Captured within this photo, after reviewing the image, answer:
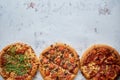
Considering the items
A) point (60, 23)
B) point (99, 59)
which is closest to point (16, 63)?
point (60, 23)

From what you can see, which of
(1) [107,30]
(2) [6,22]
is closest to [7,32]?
(2) [6,22]

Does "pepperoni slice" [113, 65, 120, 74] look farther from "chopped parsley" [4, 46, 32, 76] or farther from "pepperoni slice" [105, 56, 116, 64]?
"chopped parsley" [4, 46, 32, 76]

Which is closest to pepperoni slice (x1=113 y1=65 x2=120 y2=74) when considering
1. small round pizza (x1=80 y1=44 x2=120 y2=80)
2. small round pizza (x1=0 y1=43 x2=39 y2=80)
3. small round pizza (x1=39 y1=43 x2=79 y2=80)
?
small round pizza (x1=80 y1=44 x2=120 y2=80)

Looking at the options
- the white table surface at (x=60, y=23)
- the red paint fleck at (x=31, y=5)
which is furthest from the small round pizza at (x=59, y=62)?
the red paint fleck at (x=31, y=5)

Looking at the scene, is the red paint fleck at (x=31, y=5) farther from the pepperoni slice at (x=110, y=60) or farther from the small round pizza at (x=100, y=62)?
the pepperoni slice at (x=110, y=60)

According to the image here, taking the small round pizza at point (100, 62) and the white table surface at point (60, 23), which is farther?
the white table surface at point (60, 23)

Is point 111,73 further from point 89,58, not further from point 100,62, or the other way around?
point 89,58
